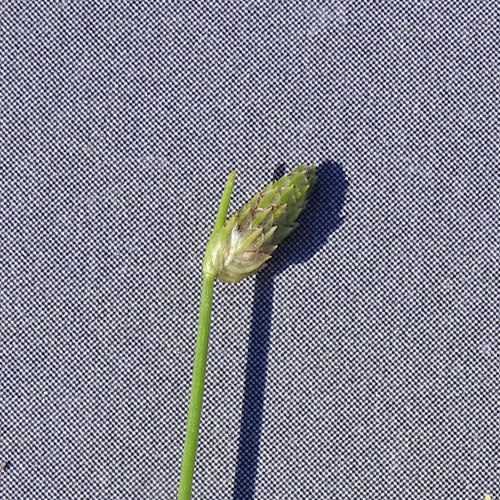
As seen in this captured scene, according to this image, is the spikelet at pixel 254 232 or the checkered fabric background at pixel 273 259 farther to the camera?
the checkered fabric background at pixel 273 259

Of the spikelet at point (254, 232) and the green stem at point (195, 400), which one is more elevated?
the spikelet at point (254, 232)

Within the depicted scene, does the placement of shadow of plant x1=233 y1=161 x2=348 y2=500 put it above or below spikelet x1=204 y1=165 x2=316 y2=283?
below

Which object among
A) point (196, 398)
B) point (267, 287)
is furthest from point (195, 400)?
point (267, 287)

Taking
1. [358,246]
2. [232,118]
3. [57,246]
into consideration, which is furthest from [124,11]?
[358,246]

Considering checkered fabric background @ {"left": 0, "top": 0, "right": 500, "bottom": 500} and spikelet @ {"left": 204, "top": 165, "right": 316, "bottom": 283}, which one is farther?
checkered fabric background @ {"left": 0, "top": 0, "right": 500, "bottom": 500}

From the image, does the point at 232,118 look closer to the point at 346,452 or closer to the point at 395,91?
the point at 395,91
